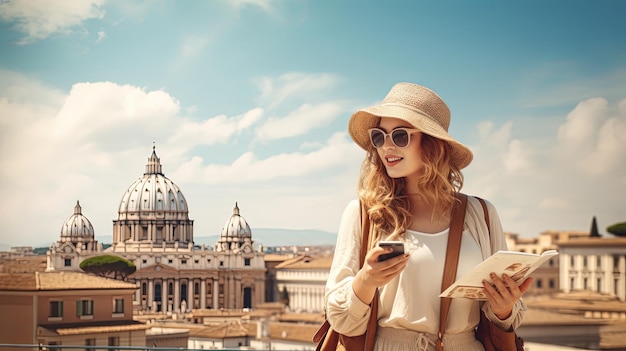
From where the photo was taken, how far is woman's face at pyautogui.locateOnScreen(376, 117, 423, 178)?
1.04 metres

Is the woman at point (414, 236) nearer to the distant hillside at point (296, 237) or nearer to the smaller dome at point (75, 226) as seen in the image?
the distant hillside at point (296, 237)

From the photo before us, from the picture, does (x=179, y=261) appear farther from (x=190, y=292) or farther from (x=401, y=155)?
(x=401, y=155)

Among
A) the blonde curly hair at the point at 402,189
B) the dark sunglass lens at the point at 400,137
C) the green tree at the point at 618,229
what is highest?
the green tree at the point at 618,229

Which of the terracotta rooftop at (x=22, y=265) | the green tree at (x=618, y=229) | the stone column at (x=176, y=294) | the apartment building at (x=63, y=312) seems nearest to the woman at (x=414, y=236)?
the apartment building at (x=63, y=312)

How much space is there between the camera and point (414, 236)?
1.01 meters

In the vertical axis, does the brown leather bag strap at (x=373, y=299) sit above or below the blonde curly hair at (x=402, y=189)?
below

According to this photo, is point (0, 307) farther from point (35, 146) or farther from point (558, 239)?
point (558, 239)

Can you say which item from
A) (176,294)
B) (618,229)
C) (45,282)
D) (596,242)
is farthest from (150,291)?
(596,242)

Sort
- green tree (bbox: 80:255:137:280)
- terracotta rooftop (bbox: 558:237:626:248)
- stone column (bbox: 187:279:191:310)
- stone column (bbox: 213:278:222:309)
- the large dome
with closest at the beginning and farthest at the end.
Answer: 1. terracotta rooftop (bbox: 558:237:626:248)
2. green tree (bbox: 80:255:137:280)
3. stone column (bbox: 187:279:191:310)
4. stone column (bbox: 213:278:222:309)
5. the large dome

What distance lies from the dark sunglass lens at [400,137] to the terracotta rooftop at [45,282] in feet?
40.0

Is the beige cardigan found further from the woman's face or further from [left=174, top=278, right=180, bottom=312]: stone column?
[left=174, top=278, right=180, bottom=312]: stone column

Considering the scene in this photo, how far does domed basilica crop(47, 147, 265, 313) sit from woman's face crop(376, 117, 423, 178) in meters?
21.6

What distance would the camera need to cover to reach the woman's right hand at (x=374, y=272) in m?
0.91

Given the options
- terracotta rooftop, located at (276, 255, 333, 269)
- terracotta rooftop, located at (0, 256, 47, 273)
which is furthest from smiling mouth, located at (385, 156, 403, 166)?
terracotta rooftop, located at (276, 255, 333, 269)
